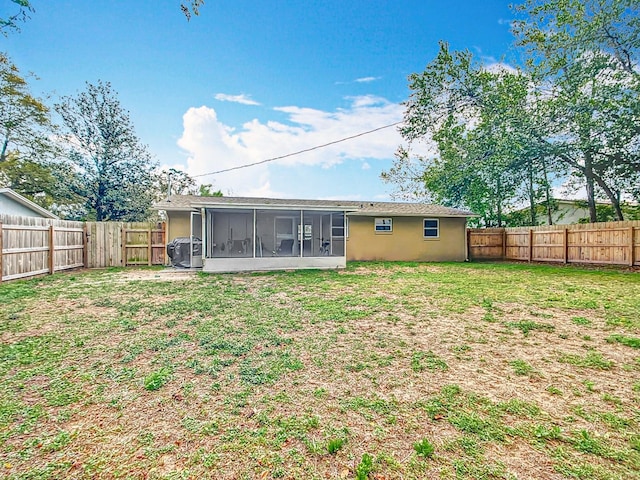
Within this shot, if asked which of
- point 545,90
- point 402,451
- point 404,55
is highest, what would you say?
point 404,55

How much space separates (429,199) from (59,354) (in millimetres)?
24382

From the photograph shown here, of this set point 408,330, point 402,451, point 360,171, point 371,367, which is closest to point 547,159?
point 360,171

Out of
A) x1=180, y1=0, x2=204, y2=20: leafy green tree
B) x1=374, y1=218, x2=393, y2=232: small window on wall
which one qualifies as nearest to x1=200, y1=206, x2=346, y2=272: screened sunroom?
x1=374, y1=218, x2=393, y2=232: small window on wall

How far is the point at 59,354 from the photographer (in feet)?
11.5

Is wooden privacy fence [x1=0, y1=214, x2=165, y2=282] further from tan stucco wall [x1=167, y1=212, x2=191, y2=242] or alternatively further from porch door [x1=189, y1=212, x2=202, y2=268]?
porch door [x1=189, y1=212, x2=202, y2=268]

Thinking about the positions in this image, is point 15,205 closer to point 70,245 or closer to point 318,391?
point 70,245

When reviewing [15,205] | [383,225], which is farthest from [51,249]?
[383,225]

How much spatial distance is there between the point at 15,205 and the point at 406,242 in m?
18.2

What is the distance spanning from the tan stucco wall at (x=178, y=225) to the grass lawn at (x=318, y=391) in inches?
267

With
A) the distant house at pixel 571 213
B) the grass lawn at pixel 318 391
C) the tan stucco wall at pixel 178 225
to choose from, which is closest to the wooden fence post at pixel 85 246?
the tan stucco wall at pixel 178 225

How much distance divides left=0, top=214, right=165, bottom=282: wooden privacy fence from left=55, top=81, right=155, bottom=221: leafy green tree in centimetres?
525

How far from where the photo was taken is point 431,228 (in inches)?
608

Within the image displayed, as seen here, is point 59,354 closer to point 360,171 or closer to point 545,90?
point 545,90

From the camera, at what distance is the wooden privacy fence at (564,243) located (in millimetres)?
11008
